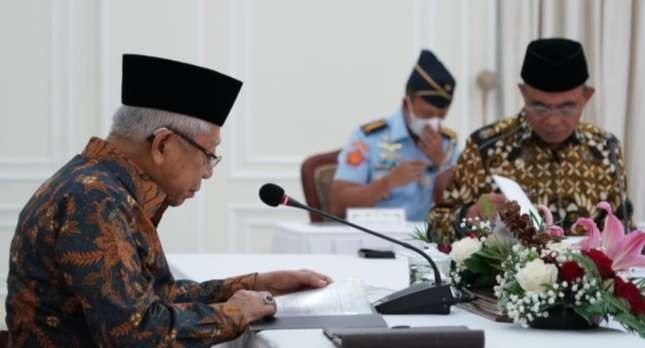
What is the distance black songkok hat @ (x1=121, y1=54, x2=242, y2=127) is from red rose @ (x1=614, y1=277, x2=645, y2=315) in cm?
79

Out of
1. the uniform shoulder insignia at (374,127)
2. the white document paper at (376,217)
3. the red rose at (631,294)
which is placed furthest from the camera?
the uniform shoulder insignia at (374,127)

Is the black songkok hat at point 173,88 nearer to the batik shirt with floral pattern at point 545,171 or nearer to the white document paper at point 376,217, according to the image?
the batik shirt with floral pattern at point 545,171

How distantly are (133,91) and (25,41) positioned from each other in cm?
422

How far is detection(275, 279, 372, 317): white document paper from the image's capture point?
2.38 meters

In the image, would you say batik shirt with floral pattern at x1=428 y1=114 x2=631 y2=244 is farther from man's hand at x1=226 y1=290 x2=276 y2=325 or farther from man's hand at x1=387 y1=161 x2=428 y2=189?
man's hand at x1=226 y1=290 x2=276 y2=325

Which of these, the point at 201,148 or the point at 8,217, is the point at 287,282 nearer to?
the point at 201,148

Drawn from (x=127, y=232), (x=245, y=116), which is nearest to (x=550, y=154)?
(x=127, y=232)

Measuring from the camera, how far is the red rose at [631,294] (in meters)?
2.12

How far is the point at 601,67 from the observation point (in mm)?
6242

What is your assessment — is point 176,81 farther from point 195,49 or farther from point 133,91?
point 195,49

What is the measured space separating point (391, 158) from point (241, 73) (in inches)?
52.3


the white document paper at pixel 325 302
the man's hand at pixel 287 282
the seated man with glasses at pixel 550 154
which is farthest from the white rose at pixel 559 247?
the seated man with glasses at pixel 550 154

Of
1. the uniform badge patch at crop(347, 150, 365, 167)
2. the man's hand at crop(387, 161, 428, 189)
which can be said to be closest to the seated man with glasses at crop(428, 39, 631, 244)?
the man's hand at crop(387, 161, 428, 189)

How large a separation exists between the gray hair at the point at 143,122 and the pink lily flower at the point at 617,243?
0.77 metres
